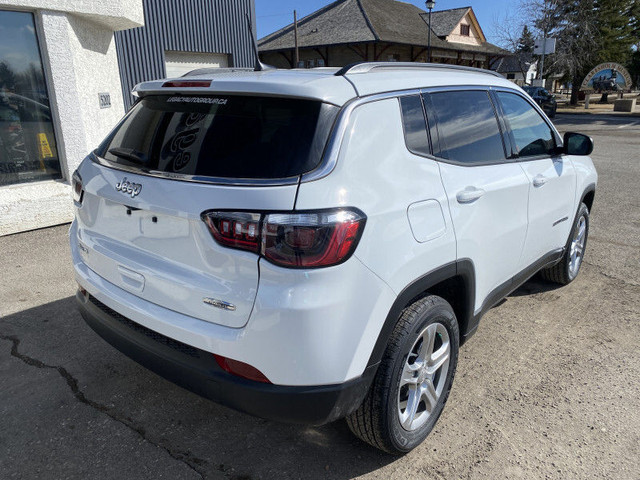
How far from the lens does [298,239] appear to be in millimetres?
1908

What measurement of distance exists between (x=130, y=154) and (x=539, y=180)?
2602 millimetres

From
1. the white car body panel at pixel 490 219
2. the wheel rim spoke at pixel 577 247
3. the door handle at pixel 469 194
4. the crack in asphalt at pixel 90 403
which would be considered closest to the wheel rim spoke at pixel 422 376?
the white car body panel at pixel 490 219

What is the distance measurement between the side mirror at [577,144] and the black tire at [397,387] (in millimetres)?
2052

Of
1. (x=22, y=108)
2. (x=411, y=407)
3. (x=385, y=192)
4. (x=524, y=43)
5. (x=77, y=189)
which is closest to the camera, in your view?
(x=385, y=192)

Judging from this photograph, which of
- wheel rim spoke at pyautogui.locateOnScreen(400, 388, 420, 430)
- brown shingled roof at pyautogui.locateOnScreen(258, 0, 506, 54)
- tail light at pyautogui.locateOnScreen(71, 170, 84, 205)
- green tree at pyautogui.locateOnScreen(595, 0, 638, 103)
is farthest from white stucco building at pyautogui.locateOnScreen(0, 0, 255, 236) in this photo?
green tree at pyautogui.locateOnScreen(595, 0, 638, 103)

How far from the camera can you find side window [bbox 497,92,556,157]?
3.41m

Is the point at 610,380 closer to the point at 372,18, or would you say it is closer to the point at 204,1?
the point at 204,1

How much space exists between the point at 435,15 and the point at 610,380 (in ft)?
139

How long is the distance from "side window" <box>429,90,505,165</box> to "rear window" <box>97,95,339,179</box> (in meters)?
0.82

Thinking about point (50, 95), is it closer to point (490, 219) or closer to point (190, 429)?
point (190, 429)

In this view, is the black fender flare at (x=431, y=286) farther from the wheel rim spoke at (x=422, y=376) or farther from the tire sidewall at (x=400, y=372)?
the wheel rim spoke at (x=422, y=376)

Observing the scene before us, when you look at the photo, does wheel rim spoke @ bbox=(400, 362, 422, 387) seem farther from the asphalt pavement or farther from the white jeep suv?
the asphalt pavement

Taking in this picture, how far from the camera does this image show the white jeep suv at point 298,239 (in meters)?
1.94

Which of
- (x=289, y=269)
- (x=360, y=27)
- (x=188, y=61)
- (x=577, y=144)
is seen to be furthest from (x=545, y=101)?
(x=289, y=269)
